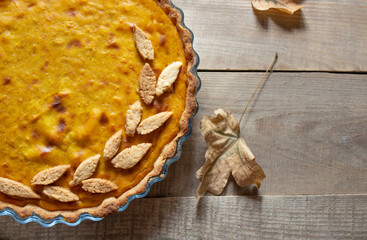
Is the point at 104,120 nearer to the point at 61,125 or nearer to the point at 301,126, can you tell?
the point at 61,125

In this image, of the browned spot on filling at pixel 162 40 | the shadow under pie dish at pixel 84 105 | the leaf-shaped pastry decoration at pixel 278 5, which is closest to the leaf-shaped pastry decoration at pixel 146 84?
the shadow under pie dish at pixel 84 105

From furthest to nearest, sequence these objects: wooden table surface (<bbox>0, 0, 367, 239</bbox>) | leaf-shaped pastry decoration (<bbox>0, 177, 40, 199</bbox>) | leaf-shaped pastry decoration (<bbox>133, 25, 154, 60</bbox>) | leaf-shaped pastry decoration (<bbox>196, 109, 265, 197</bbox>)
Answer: wooden table surface (<bbox>0, 0, 367, 239</bbox>) → leaf-shaped pastry decoration (<bbox>196, 109, 265, 197</bbox>) → leaf-shaped pastry decoration (<bbox>133, 25, 154, 60</bbox>) → leaf-shaped pastry decoration (<bbox>0, 177, 40, 199</bbox>)

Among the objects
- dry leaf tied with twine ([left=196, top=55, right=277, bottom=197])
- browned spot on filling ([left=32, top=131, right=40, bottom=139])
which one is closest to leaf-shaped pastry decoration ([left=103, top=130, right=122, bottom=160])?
browned spot on filling ([left=32, top=131, right=40, bottom=139])

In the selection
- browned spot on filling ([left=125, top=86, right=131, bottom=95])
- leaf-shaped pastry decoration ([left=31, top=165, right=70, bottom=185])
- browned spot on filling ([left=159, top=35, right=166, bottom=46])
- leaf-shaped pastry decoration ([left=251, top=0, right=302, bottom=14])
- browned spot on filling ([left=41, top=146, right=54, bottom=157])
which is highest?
leaf-shaped pastry decoration ([left=251, top=0, right=302, bottom=14])

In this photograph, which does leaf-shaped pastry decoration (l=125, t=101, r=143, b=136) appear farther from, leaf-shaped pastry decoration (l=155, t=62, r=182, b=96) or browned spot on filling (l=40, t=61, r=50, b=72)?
browned spot on filling (l=40, t=61, r=50, b=72)

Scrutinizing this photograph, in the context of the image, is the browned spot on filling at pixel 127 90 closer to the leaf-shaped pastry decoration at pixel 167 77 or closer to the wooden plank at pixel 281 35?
the leaf-shaped pastry decoration at pixel 167 77

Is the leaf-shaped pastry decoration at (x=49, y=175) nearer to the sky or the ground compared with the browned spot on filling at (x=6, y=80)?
nearer to the ground

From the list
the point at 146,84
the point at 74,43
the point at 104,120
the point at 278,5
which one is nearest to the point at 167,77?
the point at 146,84
